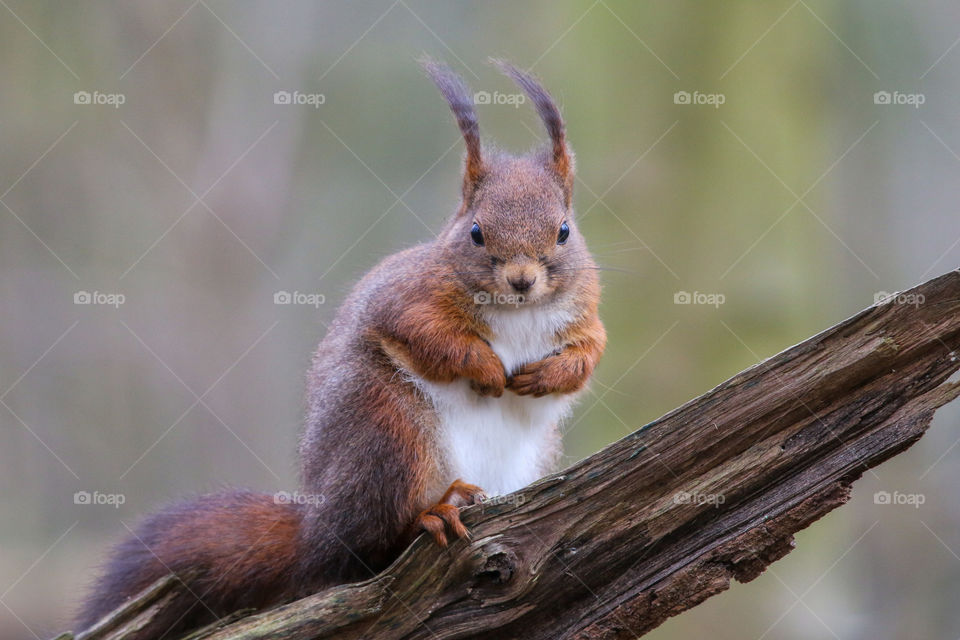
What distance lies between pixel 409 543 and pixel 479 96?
132 inches

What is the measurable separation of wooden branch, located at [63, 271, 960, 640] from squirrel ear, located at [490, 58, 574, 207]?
3.83 ft

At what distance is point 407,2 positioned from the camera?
301 inches

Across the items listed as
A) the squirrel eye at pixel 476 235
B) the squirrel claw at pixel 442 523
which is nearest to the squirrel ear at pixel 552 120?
the squirrel eye at pixel 476 235

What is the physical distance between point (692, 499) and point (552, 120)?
1519 mm

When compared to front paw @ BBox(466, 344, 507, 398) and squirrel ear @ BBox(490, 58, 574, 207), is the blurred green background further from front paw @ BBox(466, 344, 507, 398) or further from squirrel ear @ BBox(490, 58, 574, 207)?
front paw @ BBox(466, 344, 507, 398)

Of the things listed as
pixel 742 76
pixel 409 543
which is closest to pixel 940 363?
pixel 409 543

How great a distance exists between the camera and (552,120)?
3412 mm

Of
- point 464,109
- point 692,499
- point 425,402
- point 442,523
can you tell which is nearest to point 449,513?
point 442,523

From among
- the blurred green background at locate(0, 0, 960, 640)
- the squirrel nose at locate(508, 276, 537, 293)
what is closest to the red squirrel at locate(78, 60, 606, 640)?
the squirrel nose at locate(508, 276, 537, 293)

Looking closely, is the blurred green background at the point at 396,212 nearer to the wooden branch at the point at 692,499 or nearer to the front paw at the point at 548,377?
the front paw at the point at 548,377

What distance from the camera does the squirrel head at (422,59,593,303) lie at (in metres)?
3.13

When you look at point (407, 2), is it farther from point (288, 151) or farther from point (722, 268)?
point (722, 268)

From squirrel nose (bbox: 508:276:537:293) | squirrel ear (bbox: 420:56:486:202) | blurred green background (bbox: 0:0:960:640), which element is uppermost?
blurred green background (bbox: 0:0:960:640)

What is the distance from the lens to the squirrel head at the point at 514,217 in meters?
3.13
